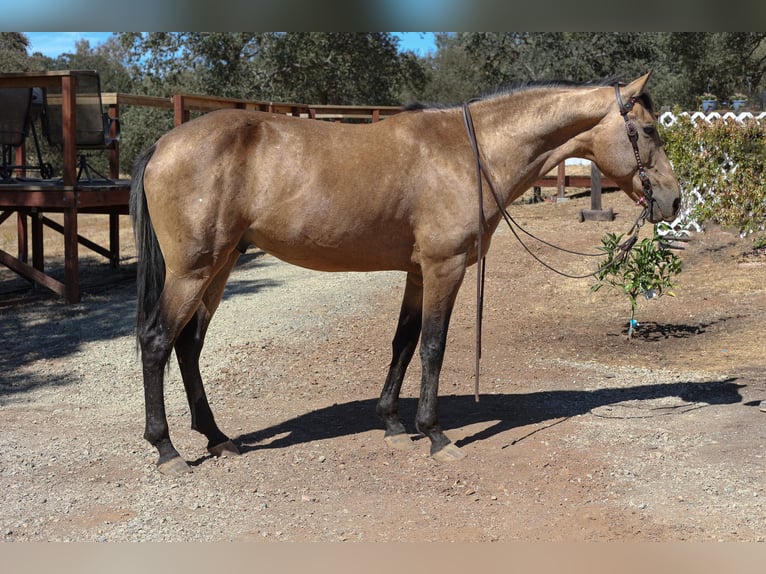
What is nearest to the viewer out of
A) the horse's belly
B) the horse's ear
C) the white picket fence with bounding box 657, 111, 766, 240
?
the horse's belly

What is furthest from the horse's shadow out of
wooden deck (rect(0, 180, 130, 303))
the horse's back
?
wooden deck (rect(0, 180, 130, 303))

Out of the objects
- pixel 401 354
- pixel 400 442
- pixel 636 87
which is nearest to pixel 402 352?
pixel 401 354

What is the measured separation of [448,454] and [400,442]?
363 millimetres

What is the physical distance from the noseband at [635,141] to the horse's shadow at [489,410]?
5.05 feet

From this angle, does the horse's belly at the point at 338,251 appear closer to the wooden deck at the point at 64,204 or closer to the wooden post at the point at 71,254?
the wooden deck at the point at 64,204

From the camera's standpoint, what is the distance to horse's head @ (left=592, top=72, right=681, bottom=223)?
4.78 m

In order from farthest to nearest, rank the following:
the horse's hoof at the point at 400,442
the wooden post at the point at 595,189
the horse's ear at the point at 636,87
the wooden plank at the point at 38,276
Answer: the wooden post at the point at 595,189
the wooden plank at the point at 38,276
the horse's hoof at the point at 400,442
the horse's ear at the point at 636,87

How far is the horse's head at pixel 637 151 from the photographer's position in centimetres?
478

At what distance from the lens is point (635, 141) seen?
477 cm

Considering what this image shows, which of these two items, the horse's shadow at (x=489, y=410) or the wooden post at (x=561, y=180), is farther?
the wooden post at (x=561, y=180)

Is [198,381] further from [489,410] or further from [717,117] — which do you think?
[717,117]

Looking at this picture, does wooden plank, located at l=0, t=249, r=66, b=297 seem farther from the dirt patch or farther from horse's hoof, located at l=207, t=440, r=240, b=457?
horse's hoof, located at l=207, t=440, r=240, b=457

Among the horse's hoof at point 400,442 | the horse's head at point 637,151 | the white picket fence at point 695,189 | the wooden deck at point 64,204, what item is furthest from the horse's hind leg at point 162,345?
the white picket fence at point 695,189

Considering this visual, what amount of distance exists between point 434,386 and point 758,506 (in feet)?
6.00
